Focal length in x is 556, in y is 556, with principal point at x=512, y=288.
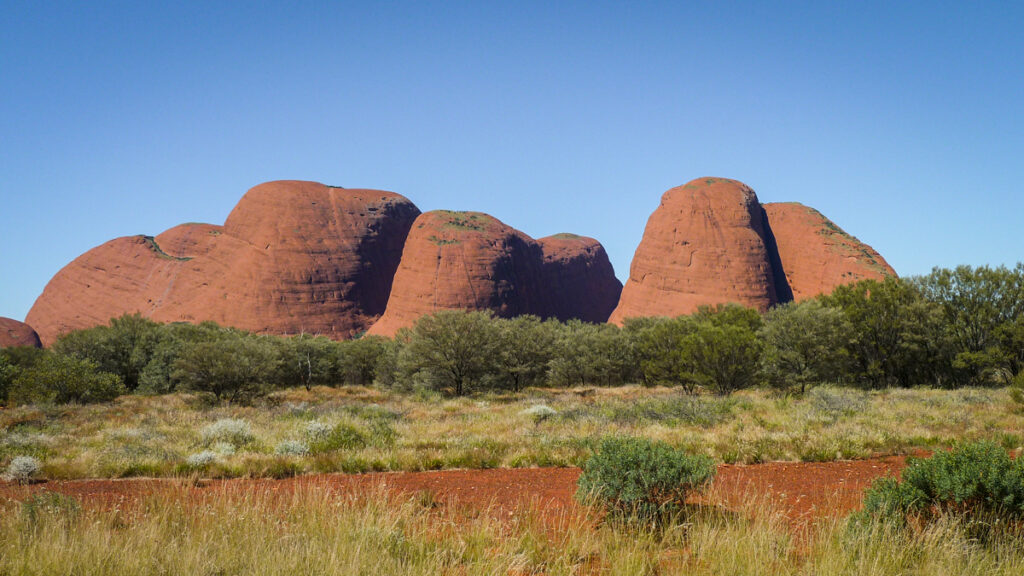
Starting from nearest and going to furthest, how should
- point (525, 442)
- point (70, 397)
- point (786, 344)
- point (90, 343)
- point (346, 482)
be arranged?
1. point (346, 482)
2. point (525, 442)
3. point (70, 397)
4. point (786, 344)
5. point (90, 343)

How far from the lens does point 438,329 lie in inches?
1159

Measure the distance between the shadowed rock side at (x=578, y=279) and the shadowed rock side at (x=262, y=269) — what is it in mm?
27081

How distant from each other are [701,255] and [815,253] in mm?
14692

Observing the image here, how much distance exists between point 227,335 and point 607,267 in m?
84.2

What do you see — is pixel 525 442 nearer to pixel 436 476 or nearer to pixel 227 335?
pixel 436 476

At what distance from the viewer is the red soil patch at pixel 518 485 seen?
631 centimetres

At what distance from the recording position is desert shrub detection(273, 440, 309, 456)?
34.1ft

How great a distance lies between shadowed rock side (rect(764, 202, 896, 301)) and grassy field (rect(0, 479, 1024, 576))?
237 ft

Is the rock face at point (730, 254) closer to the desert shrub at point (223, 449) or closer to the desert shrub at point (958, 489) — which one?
the desert shrub at point (223, 449)

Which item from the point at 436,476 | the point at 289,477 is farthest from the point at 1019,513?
the point at 289,477

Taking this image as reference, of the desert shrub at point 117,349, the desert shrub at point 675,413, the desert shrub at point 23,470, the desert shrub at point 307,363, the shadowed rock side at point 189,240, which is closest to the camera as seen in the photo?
the desert shrub at point 23,470

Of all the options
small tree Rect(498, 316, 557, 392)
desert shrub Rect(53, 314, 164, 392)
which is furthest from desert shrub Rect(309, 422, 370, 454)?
desert shrub Rect(53, 314, 164, 392)

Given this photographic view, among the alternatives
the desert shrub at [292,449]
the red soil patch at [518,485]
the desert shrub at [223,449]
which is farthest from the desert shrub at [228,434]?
the red soil patch at [518,485]

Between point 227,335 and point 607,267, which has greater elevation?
point 607,267
